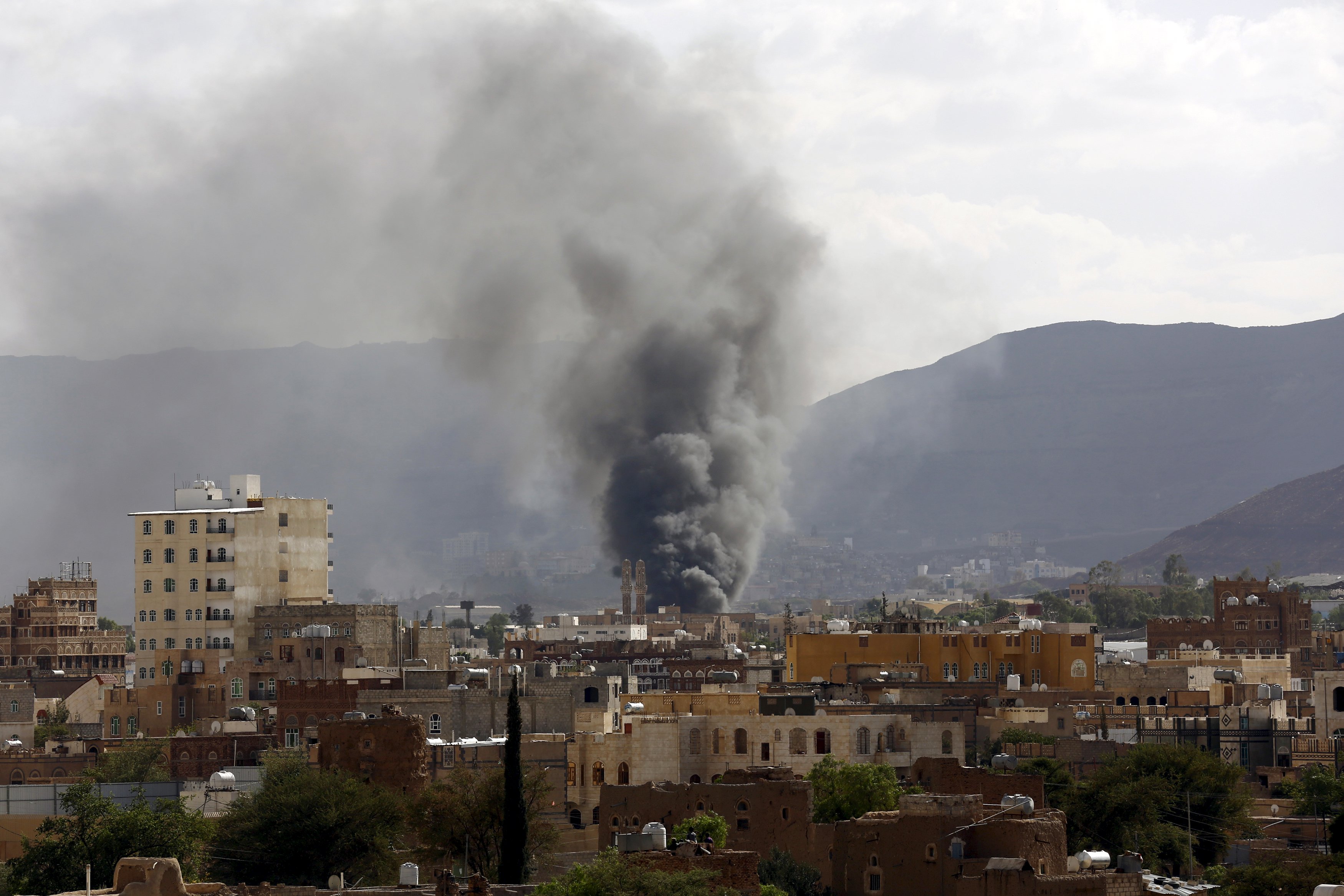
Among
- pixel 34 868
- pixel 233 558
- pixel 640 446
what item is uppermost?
pixel 640 446

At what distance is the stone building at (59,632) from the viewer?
438 feet

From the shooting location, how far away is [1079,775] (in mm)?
59438

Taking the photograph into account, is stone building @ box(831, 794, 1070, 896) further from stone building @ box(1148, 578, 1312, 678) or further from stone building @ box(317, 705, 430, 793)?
stone building @ box(1148, 578, 1312, 678)

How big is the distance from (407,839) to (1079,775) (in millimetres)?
19544

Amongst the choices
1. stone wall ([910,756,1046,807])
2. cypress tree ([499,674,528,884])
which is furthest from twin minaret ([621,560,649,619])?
cypress tree ([499,674,528,884])

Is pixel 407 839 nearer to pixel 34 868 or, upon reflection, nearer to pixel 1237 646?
pixel 34 868

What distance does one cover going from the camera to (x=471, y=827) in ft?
144

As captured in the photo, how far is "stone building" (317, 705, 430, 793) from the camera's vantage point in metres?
52.2

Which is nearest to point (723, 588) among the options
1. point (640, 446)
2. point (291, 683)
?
point (640, 446)

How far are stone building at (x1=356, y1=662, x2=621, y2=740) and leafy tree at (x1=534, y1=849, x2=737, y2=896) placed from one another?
22814mm

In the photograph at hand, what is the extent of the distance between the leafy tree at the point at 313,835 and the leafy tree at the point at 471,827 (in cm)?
85

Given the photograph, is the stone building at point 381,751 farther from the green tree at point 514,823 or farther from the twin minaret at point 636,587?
the twin minaret at point 636,587

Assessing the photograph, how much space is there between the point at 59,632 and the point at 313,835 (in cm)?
9564

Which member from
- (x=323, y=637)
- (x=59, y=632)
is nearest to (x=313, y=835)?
(x=323, y=637)
